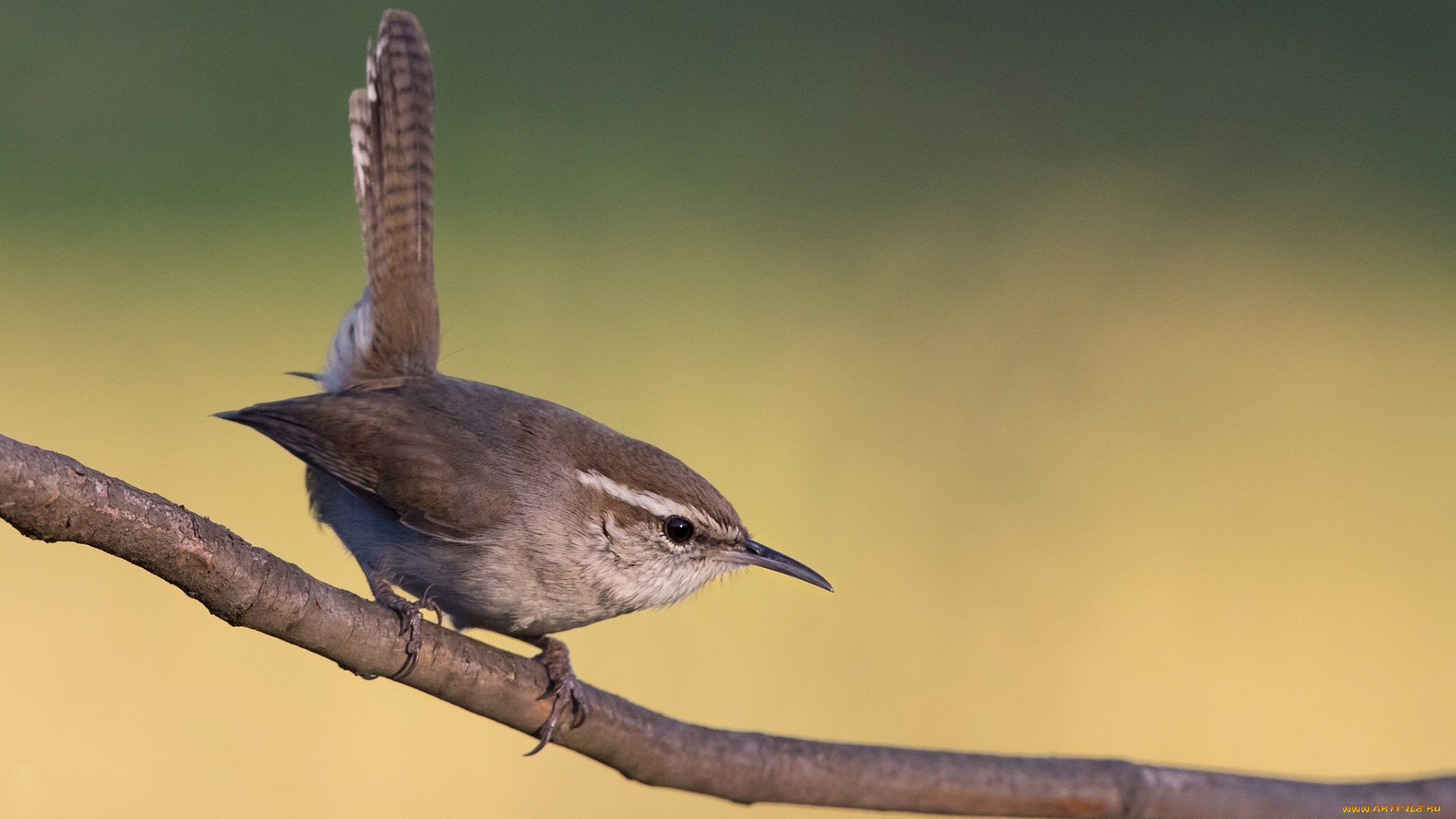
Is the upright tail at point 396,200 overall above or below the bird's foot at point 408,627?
above

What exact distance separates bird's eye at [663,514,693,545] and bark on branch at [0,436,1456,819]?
22 centimetres

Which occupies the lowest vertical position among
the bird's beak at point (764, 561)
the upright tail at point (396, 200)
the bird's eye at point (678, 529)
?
the bird's beak at point (764, 561)

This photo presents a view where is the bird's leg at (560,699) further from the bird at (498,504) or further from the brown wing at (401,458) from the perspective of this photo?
the brown wing at (401,458)

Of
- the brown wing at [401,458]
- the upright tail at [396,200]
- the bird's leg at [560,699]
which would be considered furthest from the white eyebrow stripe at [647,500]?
the upright tail at [396,200]

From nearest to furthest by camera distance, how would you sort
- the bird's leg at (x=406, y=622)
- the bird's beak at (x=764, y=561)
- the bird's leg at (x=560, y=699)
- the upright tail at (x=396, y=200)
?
the bird's leg at (x=406, y=622) < the bird's leg at (x=560, y=699) < the bird's beak at (x=764, y=561) < the upright tail at (x=396, y=200)

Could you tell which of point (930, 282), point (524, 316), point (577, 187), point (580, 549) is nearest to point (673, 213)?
point (577, 187)

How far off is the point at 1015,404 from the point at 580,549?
159 cm

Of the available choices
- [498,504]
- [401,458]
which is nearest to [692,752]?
[498,504]

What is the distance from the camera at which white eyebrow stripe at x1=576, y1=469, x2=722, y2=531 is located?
1.47 m

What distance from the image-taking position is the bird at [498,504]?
1.45m

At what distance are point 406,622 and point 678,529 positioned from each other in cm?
37

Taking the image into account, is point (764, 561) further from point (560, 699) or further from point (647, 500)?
point (560, 699)

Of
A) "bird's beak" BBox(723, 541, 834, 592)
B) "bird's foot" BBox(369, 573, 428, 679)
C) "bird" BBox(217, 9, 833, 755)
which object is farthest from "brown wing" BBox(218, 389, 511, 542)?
"bird's beak" BBox(723, 541, 834, 592)

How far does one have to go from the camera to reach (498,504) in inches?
57.7
